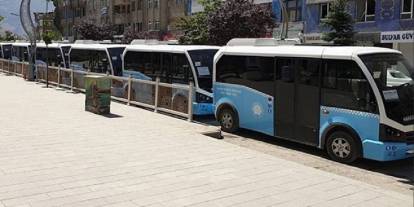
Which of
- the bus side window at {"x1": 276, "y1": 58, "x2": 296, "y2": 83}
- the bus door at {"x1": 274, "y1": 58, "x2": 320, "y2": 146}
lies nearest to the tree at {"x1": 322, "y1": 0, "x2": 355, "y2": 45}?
the bus side window at {"x1": 276, "y1": 58, "x2": 296, "y2": 83}

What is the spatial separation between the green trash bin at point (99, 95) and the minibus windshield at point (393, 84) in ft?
26.2

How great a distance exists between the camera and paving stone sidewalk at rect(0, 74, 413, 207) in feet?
21.9

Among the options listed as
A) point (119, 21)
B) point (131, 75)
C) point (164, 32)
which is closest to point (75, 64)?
point (131, 75)

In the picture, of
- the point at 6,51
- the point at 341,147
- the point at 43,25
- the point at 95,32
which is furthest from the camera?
the point at 95,32

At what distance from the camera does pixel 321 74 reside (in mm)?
10102

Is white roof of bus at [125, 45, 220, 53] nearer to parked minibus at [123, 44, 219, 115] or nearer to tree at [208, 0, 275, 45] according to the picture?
parked minibus at [123, 44, 219, 115]

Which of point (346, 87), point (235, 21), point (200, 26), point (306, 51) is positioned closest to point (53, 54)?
point (235, 21)

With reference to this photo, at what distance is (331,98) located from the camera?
9906 mm

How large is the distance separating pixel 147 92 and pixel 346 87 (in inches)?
325

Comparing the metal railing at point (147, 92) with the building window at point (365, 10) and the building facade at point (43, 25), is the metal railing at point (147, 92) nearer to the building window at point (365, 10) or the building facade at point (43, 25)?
the building facade at point (43, 25)

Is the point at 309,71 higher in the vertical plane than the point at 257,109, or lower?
higher

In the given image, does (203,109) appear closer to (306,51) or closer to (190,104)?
(190,104)

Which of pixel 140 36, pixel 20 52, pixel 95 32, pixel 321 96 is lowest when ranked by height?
pixel 321 96

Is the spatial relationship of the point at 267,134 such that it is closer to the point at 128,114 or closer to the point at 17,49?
the point at 128,114
